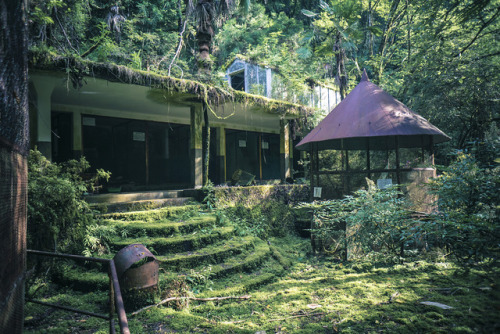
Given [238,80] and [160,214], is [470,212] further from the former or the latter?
[238,80]

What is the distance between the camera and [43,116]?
24.5 feet

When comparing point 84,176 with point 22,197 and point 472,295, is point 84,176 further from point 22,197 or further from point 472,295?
point 472,295

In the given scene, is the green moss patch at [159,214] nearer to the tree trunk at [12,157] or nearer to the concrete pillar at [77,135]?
the tree trunk at [12,157]

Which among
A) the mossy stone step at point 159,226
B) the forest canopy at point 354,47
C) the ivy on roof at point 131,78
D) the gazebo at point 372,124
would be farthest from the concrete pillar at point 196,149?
the gazebo at point 372,124

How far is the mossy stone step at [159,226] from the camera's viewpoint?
6.31 metres

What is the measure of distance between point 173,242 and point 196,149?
4.13 meters

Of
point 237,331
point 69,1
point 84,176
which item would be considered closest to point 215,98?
point 84,176

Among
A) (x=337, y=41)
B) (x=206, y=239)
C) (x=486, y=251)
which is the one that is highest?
(x=337, y=41)

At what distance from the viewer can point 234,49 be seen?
22781mm

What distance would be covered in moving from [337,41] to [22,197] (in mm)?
12074

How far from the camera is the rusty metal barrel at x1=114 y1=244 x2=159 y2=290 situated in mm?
4387

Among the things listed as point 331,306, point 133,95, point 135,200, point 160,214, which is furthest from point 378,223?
point 133,95

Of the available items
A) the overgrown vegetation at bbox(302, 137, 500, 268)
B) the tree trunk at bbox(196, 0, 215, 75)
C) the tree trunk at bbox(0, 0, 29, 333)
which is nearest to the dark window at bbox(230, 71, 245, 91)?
the tree trunk at bbox(196, 0, 215, 75)

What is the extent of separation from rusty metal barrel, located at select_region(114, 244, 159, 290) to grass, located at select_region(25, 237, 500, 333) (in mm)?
389
